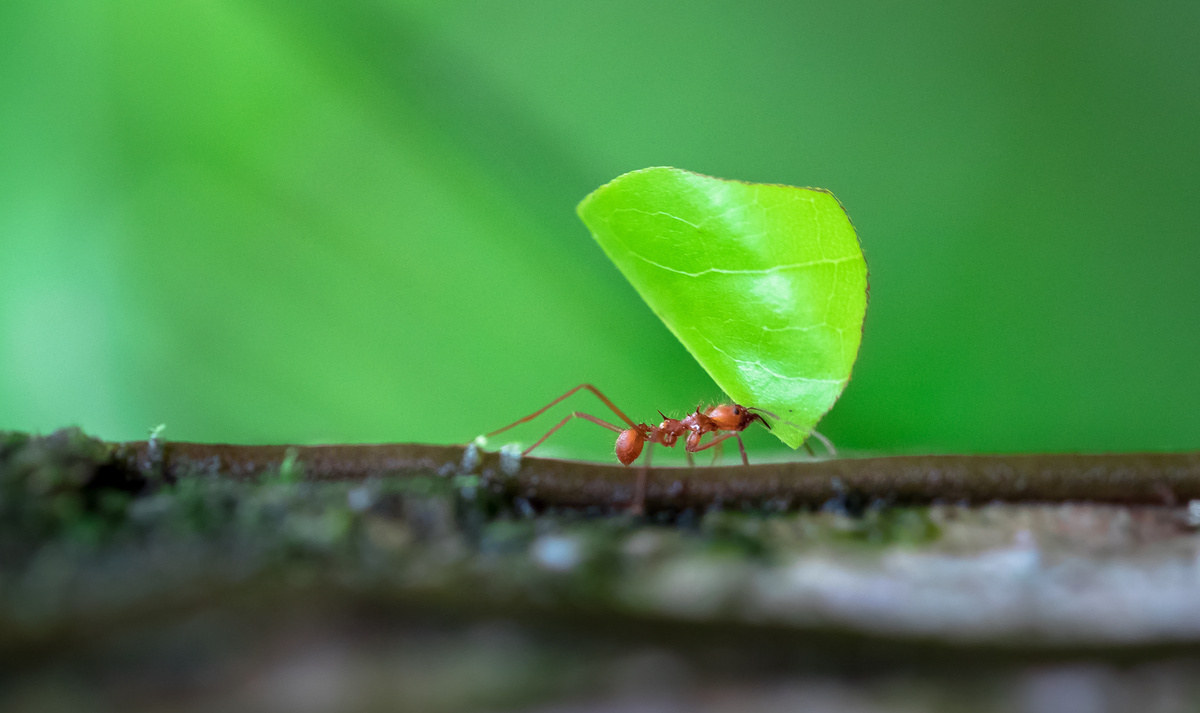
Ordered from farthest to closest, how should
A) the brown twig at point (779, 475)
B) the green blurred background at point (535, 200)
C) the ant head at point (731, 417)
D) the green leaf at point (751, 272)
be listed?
the green blurred background at point (535, 200)
the ant head at point (731, 417)
the green leaf at point (751, 272)
the brown twig at point (779, 475)

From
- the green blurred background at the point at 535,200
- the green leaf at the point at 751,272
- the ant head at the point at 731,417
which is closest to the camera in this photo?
the green leaf at the point at 751,272

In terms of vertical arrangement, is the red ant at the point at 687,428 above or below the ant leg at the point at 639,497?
above

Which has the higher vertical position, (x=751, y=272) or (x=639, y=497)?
(x=751, y=272)

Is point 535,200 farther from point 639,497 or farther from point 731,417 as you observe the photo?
point 639,497

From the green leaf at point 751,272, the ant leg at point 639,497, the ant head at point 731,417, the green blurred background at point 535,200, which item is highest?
the green blurred background at point 535,200

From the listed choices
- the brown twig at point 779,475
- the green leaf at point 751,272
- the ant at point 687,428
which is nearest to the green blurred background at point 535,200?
the ant at point 687,428

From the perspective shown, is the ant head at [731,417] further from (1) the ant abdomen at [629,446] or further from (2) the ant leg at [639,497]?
(2) the ant leg at [639,497]

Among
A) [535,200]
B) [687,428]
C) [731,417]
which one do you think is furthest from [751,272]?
[535,200]
